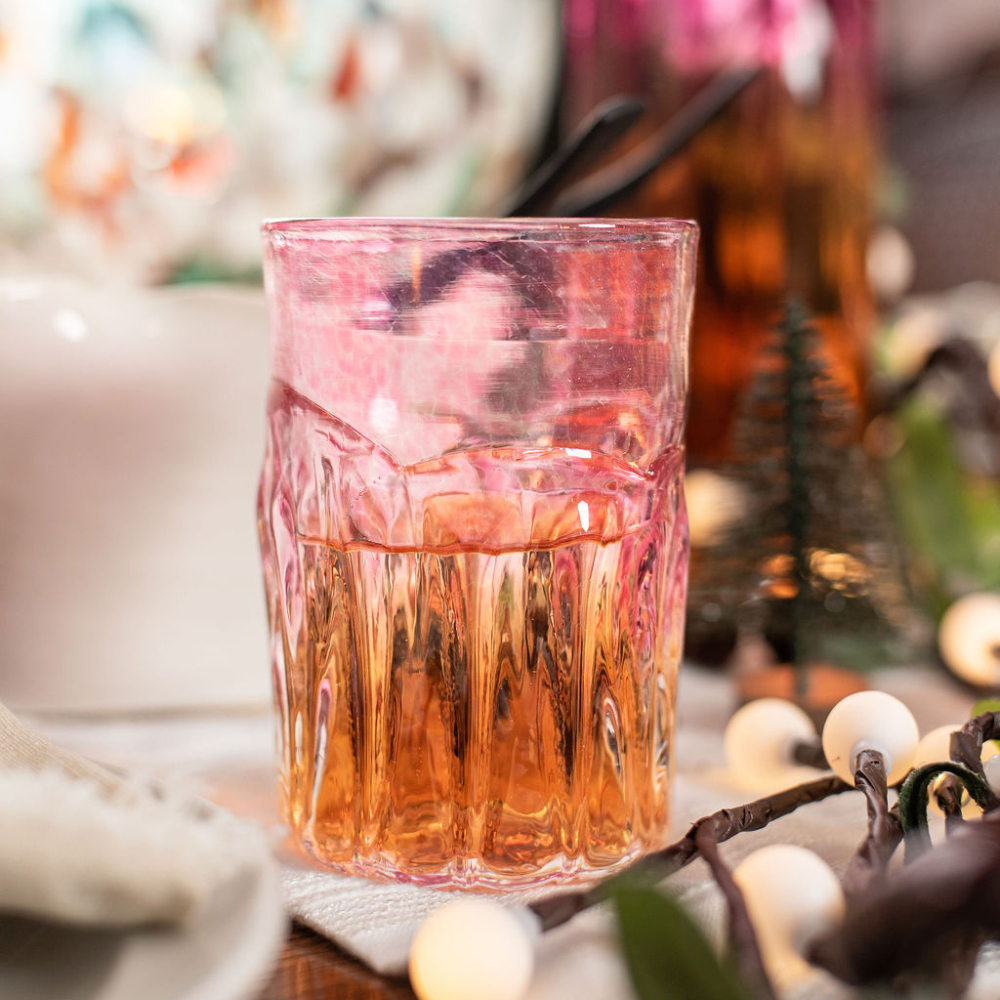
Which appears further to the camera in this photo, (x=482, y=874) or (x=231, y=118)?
→ (x=231, y=118)

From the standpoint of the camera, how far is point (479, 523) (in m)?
0.27

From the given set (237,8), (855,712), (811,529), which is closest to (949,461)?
(811,529)

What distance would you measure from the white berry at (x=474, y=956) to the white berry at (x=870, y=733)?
0.34 ft

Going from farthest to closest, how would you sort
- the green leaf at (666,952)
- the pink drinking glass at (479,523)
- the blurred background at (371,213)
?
1. the blurred background at (371,213)
2. the pink drinking glass at (479,523)
3. the green leaf at (666,952)

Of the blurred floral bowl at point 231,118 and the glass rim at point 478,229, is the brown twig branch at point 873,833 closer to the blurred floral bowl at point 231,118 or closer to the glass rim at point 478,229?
the glass rim at point 478,229

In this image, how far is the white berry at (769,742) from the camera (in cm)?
33

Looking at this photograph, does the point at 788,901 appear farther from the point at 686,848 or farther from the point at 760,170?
the point at 760,170

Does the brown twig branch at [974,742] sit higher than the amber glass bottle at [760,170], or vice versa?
the amber glass bottle at [760,170]

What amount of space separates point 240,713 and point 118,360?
0.41ft

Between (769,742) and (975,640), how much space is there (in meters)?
0.12

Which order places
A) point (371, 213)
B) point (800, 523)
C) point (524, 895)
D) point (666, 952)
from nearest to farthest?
point (666, 952) < point (524, 895) < point (800, 523) < point (371, 213)

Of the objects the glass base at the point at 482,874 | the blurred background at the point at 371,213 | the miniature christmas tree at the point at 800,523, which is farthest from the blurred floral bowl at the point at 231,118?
the glass base at the point at 482,874

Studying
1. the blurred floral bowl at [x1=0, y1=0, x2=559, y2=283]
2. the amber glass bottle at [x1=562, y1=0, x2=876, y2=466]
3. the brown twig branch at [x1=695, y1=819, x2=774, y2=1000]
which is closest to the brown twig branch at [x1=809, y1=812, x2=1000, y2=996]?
the brown twig branch at [x1=695, y1=819, x2=774, y2=1000]

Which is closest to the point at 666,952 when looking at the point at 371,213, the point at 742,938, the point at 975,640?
the point at 742,938
